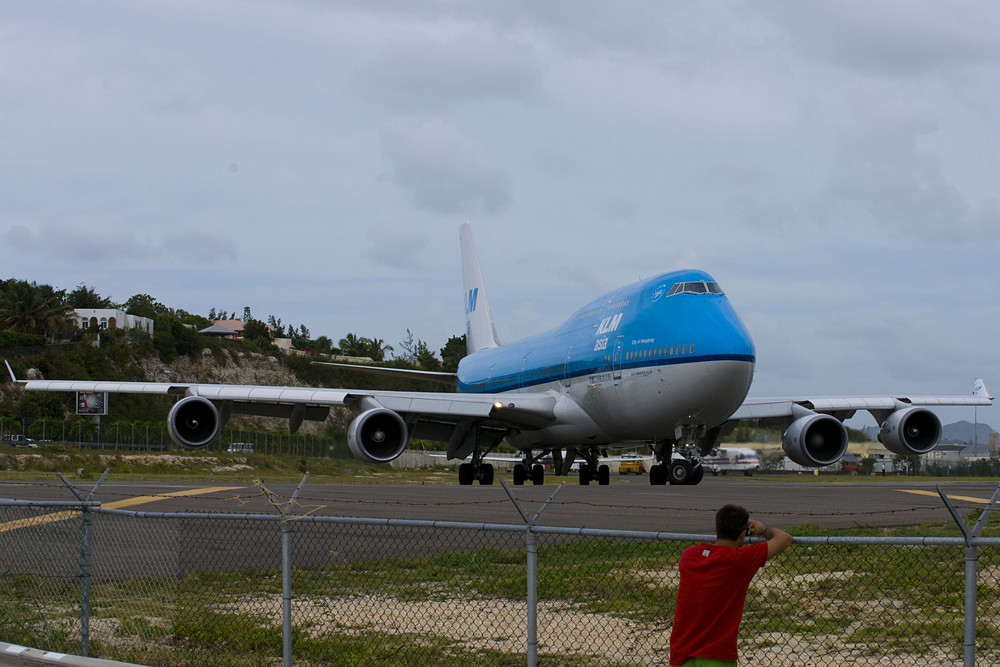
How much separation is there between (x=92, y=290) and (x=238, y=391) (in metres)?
90.2

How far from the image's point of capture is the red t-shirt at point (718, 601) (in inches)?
224

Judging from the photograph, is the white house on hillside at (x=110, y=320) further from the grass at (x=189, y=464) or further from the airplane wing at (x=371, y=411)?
the airplane wing at (x=371, y=411)

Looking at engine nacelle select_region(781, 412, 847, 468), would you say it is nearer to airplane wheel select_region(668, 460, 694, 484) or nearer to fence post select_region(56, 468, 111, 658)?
airplane wheel select_region(668, 460, 694, 484)

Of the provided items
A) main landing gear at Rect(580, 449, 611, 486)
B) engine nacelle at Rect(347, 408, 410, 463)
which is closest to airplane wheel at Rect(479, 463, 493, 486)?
main landing gear at Rect(580, 449, 611, 486)

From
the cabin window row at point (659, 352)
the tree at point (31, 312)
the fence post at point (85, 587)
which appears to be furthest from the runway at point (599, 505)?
the tree at point (31, 312)

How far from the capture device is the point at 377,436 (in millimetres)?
26797

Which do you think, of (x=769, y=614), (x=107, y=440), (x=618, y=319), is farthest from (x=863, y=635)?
(x=107, y=440)

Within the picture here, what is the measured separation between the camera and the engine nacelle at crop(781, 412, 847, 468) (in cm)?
2791

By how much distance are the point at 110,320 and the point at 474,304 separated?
2353 inches

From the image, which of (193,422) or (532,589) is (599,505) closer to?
(532,589)

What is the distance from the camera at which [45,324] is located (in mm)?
88312

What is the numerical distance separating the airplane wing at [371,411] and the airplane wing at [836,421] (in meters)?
5.68

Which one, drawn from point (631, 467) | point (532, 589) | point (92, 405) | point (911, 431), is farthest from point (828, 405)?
point (631, 467)

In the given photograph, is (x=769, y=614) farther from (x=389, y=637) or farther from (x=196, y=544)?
(x=196, y=544)
